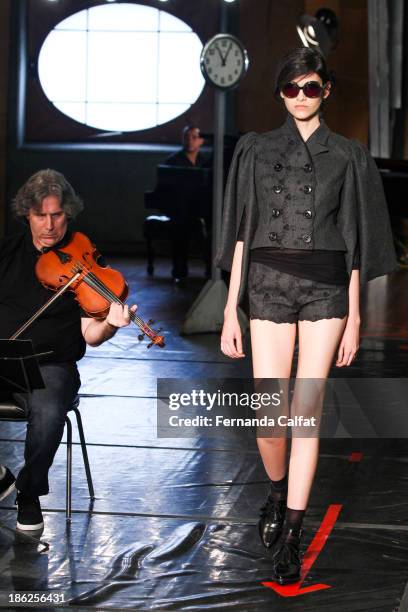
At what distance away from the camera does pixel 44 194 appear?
12.5ft

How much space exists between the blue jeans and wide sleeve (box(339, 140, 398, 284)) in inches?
40.0

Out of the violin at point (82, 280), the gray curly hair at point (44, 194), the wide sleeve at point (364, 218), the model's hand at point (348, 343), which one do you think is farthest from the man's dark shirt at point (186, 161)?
the model's hand at point (348, 343)

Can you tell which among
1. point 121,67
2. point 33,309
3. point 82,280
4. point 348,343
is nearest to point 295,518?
point 348,343

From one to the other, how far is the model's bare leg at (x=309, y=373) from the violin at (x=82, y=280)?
545 millimetres

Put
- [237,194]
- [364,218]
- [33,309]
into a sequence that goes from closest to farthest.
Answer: [364,218] → [237,194] → [33,309]

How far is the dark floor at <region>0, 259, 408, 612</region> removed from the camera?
3166 mm

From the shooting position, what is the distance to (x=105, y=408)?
552 centimetres

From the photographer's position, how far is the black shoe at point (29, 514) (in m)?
3.63

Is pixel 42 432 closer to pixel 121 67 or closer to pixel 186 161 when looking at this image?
pixel 186 161

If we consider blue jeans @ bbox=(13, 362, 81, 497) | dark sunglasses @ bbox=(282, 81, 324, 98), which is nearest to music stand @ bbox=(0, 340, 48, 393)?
blue jeans @ bbox=(13, 362, 81, 497)

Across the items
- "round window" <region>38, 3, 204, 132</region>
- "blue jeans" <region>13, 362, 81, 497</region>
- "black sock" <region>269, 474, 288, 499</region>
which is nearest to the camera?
"black sock" <region>269, 474, 288, 499</region>

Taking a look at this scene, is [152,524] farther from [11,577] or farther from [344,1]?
[344,1]

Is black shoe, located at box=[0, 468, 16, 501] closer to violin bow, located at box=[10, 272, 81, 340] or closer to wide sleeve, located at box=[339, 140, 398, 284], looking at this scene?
violin bow, located at box=[10, 272, 81, 340]

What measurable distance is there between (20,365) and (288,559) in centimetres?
95
